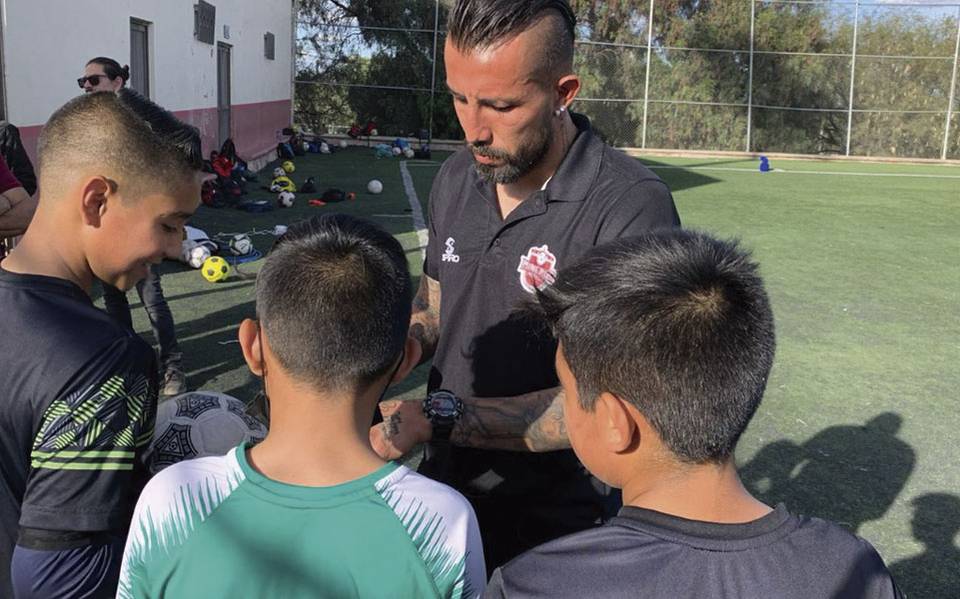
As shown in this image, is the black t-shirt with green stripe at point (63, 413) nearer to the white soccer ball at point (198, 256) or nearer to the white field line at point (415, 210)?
the white field line at point (415, 210)

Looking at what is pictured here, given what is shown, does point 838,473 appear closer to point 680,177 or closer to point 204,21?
point 204,21

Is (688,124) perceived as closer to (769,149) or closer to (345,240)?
(769,149)

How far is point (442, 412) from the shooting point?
216 cm

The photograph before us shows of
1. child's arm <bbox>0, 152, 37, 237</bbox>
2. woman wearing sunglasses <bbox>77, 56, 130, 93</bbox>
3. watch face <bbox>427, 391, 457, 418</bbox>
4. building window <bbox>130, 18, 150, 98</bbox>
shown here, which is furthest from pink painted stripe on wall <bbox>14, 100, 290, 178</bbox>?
watch face <bbox>427, 391, 457, 418</bbox>

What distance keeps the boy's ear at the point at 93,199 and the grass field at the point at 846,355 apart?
11.0 feet

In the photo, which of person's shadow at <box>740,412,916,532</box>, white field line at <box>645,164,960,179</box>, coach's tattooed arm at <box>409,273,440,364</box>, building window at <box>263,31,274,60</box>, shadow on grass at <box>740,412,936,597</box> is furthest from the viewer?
building window at <box>263,31,274,60</box>

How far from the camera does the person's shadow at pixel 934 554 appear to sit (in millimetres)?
3635

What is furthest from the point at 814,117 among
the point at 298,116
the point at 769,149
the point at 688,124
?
the point at 298,116

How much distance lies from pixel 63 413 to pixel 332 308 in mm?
713

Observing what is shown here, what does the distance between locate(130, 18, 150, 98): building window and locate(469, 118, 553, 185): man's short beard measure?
12194mm

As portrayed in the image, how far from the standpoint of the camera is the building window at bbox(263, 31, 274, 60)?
2324 cm

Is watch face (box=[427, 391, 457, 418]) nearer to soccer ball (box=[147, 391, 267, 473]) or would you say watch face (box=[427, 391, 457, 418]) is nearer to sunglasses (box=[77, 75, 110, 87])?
soccer ball (box=[147, 391, 267, 473])

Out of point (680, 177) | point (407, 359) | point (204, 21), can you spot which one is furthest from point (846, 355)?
point (204, 21)

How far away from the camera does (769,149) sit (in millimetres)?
28156
